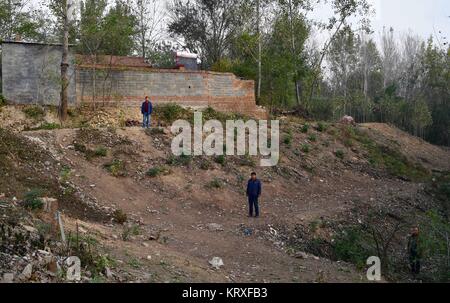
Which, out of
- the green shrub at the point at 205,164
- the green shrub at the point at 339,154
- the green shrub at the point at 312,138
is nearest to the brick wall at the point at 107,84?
the green shrub at the point at 312,138

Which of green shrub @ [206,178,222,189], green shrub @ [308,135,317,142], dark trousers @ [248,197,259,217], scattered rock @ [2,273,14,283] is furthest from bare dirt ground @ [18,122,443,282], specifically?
scattered rock @ [2,273,14,283]

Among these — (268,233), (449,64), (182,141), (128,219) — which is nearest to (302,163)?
(182,141)

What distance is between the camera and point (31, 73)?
60.4ft

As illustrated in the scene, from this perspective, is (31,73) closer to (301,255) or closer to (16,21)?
(16,21)

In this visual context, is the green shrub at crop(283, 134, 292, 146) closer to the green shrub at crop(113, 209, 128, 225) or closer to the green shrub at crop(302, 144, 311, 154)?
the green shrub at crop(302, 144, 311, 154)

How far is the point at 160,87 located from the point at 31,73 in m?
4.63

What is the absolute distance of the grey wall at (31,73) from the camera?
18.1 m

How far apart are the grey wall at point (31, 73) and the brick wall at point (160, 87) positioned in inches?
34.4

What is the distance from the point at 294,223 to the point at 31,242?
7.10m

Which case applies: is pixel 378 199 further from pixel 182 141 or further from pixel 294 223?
pixel 182 141

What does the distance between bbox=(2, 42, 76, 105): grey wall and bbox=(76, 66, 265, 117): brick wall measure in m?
0.87

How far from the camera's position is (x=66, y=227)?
969cm

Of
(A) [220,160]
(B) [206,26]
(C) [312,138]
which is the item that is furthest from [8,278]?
(B) [206,26]

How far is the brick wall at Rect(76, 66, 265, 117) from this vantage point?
1938 cm
